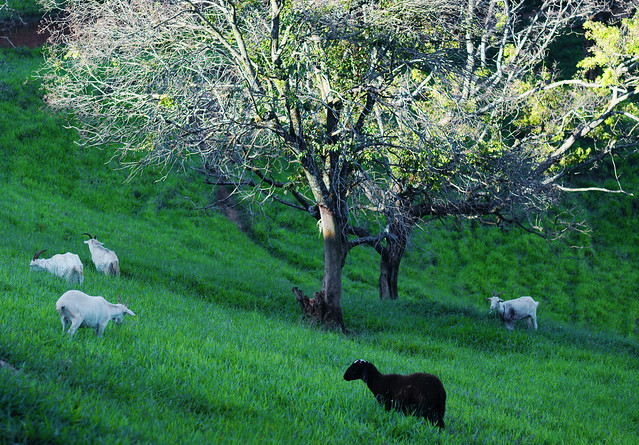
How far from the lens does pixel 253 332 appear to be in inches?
412

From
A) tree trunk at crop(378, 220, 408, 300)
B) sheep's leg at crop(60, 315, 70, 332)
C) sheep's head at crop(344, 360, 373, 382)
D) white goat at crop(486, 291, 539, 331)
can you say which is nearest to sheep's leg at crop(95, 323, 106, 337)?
sheep's leg at crop(60, 315, 70, 332)

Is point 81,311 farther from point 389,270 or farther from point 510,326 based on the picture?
point 389,270

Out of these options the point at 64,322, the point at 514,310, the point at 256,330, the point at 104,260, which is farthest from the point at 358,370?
the point at 514,310

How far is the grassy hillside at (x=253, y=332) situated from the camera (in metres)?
5.40

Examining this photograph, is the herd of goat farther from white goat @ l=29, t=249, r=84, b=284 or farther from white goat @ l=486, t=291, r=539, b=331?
white goat @ l=486, t=291, r=539, b=331

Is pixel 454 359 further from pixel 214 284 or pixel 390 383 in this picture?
pixel 214 284

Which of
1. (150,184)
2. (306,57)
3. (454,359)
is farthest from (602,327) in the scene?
(150,184)

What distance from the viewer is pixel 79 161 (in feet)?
87.0

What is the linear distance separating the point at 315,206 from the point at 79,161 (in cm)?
1737

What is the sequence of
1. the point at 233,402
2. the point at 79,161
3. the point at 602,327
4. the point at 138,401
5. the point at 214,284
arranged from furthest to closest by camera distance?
the point at 79,161 < the point at 602,327 < the point at 214,284 < the point at 233,402 < the point at 138,401

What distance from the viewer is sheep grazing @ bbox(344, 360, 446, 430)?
631 cm

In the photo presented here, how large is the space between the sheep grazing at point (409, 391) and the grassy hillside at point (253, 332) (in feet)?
0.53

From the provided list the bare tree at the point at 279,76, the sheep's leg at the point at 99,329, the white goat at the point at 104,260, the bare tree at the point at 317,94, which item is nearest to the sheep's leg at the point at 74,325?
the sheep's leg at the point at 99,329

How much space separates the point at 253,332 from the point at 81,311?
414cm
